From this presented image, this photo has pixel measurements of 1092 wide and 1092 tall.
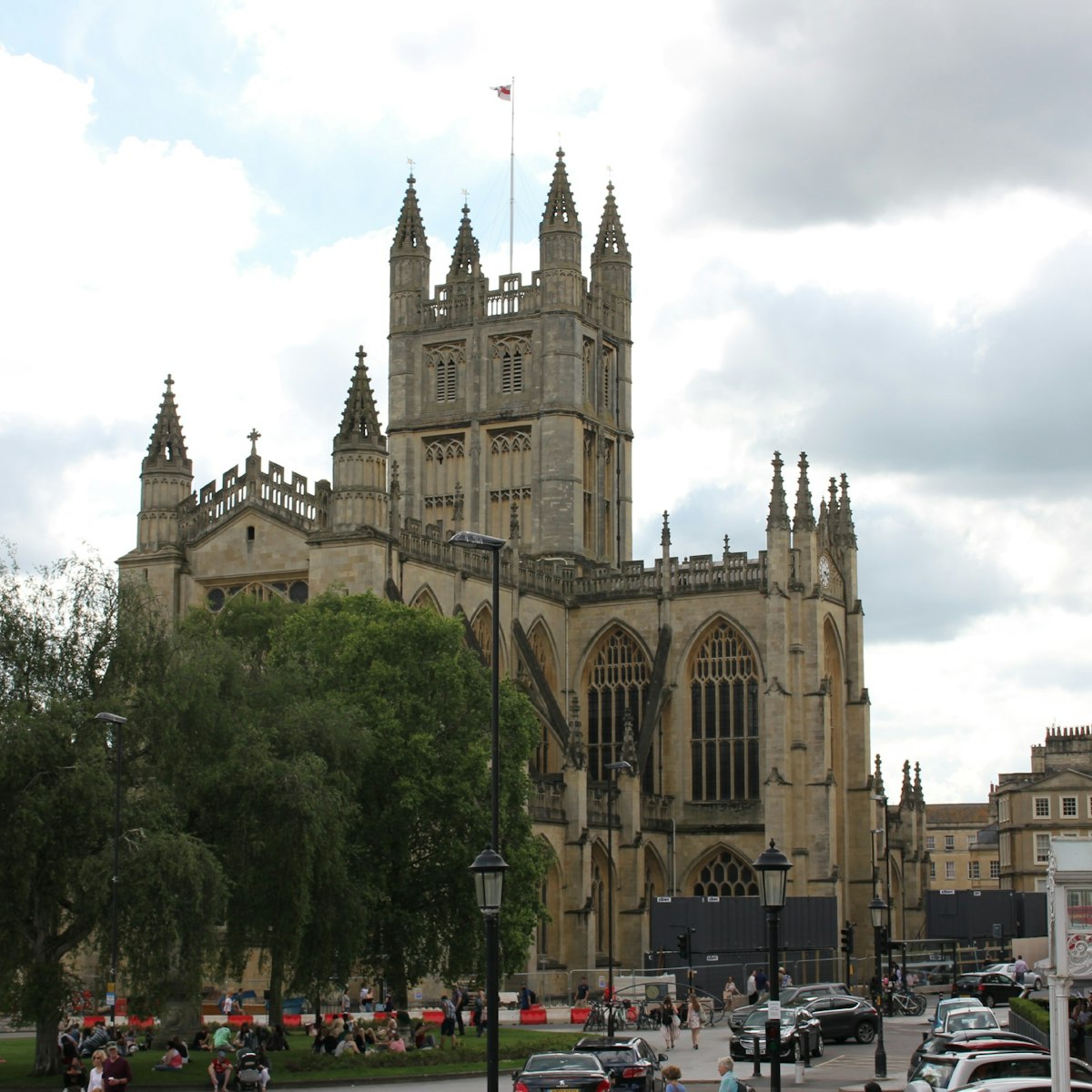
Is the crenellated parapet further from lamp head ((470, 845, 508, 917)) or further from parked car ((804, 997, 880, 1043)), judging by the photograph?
lamp head ((470, 845, 508, 917))

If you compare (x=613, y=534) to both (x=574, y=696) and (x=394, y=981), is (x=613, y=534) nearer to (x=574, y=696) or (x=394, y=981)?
(x=574, y=696)

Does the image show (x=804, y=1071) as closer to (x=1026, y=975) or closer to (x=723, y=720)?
(x=1026, y=975)

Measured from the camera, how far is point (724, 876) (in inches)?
2881

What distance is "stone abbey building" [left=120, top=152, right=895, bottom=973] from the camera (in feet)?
209

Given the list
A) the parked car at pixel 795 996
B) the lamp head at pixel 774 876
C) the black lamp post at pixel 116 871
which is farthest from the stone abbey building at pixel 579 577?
the lamp head at pixel 774 876

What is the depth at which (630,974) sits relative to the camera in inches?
2518

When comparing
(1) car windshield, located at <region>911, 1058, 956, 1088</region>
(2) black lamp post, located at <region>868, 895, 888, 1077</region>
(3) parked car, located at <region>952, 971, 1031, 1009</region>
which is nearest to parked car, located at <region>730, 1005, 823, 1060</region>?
(2) black lamp post, located at <region>868, 895, 888, 1077</region>

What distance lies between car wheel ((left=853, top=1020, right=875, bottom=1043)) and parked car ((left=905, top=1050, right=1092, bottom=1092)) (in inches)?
820

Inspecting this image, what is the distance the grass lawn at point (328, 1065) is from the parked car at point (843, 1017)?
256 inches

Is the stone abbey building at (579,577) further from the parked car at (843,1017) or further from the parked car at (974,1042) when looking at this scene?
the parked car at (974,1042)

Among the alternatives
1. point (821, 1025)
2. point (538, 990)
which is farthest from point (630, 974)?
point (821, 1025)

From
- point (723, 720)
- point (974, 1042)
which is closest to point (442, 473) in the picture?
point (723, 720)

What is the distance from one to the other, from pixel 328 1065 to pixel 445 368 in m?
46.1

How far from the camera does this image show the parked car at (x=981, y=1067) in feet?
95.2
